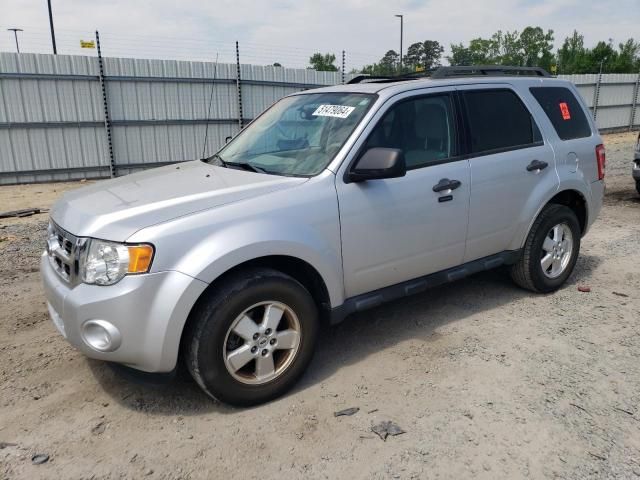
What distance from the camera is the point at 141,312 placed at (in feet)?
9.04

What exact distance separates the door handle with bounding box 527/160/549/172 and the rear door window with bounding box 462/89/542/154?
0.16 m

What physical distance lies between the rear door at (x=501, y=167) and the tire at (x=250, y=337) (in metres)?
1.65

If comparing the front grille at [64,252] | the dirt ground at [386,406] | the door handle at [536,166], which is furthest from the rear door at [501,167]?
the front grille at [64,252]

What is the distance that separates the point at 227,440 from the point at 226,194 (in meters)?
1.36

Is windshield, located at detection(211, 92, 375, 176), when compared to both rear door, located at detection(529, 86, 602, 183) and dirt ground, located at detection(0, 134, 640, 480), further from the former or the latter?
rear door, located at detection(529, 86, 602, 183)

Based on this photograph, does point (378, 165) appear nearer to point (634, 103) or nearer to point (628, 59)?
point (634, 103)

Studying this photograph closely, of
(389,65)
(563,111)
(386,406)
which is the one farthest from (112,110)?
(389,65)

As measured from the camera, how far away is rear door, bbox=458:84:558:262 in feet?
13.5

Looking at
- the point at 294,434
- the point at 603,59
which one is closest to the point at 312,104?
the point at 294,434

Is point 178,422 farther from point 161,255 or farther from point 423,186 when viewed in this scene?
point 423,186

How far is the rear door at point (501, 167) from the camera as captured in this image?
4.12 meters

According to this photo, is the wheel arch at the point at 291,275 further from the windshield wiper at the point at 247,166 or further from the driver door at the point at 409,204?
the windshield wiper at the point at 247,166

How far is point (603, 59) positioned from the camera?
5062 cm

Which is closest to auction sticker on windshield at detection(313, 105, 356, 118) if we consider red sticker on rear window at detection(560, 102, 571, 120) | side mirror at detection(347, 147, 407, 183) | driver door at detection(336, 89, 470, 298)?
driver door at detection(336, 89, 470, 298)
